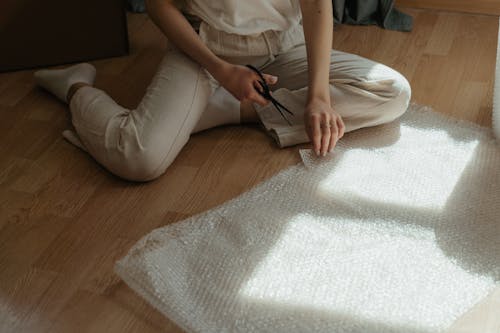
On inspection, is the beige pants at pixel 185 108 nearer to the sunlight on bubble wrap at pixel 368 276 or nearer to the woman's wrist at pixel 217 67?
the woman's wrist at pixel 217 67

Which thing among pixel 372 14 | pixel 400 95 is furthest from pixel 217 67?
pixel 372 14

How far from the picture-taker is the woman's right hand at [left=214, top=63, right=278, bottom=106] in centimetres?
162

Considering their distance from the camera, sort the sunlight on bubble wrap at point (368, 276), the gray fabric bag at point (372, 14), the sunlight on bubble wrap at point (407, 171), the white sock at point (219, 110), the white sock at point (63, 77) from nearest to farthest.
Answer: the sunlight on bubble wrap at point (368, 276), the sunlight on bubble wrap at point (407, 171), the white sock at point (219, 110), the white sock at point (63, 77), the gray fabric bag at point (372, 14)

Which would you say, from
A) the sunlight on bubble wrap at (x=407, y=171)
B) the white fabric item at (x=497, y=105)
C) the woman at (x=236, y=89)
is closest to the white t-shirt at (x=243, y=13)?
the woman at (x=236, y=89)

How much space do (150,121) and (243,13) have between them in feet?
0.98

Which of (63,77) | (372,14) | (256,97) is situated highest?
(256,97)

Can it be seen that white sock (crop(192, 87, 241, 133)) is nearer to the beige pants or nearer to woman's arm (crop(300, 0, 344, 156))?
the beige pants

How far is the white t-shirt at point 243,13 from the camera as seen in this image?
1661 mm

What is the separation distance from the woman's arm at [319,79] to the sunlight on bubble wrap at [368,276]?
22 cm

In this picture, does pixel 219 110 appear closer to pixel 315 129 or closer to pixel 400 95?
pixel 315 129

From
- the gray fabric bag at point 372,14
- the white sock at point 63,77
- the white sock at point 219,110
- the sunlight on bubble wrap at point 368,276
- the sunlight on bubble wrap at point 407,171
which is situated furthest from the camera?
the gray fabric bag at point 372,14

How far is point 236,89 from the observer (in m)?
1.63

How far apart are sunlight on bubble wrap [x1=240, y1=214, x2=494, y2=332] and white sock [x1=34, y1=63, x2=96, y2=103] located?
71 cm

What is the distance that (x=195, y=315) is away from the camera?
1.28 m
